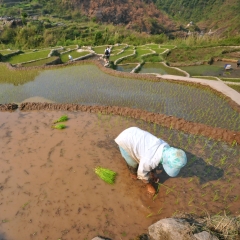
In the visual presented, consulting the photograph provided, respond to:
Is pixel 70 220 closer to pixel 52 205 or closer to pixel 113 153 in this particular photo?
pixel 52 205

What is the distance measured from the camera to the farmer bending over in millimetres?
2539

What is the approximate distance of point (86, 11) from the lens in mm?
37906

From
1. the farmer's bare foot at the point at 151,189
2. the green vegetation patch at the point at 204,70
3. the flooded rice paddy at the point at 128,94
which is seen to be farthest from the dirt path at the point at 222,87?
the farmer's bare foot at the point at 151,189

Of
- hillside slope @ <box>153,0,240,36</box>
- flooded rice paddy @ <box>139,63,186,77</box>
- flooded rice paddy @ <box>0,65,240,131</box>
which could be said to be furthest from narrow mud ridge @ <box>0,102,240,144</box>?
hillside slope @ <box>153,0,240,36</box>

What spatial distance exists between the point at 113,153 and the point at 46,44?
17.9 m

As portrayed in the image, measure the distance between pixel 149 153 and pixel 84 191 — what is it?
1.34 m

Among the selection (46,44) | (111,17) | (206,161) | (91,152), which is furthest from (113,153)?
(111,17)

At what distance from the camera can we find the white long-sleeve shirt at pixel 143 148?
9.21ft

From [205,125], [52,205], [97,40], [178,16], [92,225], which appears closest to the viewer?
[92,225]

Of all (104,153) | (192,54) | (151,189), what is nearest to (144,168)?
(151,189)

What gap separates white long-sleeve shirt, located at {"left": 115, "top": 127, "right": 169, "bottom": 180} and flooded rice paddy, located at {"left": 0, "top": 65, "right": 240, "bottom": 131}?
2.97 meters

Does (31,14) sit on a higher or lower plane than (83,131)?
higher

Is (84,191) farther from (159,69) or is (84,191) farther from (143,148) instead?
(159,69)

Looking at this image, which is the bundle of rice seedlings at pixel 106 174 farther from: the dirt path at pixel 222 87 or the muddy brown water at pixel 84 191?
the dirt path at pixel 222 87
